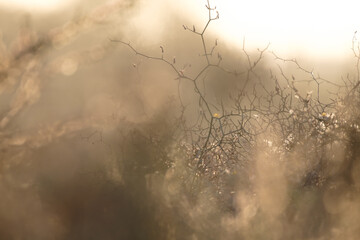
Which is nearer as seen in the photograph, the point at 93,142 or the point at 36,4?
the point at 36,4

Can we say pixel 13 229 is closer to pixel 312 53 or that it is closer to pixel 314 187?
pixel 314 187

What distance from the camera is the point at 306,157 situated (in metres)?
2.11

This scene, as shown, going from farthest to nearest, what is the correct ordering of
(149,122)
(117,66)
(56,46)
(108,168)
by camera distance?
(117,66) → (149,122) → (108,168) → (56,46)

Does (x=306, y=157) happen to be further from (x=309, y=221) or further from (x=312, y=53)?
(x=312, y=53)

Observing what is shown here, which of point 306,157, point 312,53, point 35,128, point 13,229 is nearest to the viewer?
point 35,128

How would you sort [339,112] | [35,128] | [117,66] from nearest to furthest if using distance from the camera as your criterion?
[35,128] < [117,66] < [339,112]

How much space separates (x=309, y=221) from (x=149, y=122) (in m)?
0.78

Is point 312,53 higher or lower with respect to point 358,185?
higher

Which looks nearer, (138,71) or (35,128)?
(35,128)

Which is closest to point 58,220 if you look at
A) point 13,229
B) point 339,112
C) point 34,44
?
point 13,229

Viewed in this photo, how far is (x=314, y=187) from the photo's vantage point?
198 cm

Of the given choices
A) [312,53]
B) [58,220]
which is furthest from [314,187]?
[312,53]

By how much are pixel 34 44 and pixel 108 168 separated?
0.95 m

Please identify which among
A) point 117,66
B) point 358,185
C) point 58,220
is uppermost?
point 117,66
